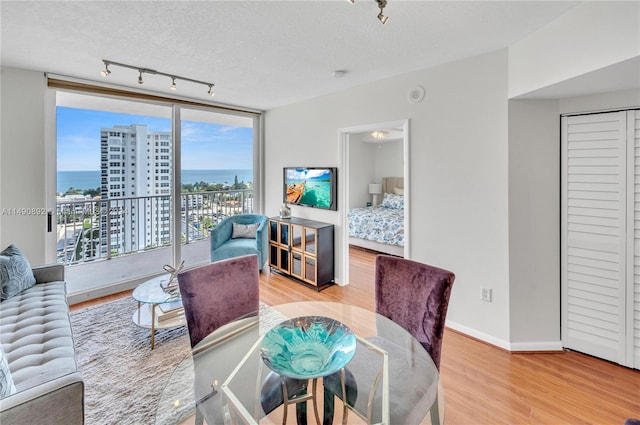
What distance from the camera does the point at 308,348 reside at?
1465mm

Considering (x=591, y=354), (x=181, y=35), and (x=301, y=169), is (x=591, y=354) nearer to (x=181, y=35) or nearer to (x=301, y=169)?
(x=301, y=169)

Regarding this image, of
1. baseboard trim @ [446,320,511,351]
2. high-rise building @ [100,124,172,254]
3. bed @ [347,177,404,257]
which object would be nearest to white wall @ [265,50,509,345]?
baseboard trim @ [446,320,511,351]

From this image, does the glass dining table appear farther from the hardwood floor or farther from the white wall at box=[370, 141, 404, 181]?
the white wall at box=[370, 141, 404, 181]

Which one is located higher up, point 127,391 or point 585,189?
point 585,189

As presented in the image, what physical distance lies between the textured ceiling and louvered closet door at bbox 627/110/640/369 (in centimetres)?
104

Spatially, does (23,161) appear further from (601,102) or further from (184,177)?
(601,102)

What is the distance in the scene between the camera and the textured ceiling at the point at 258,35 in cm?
184

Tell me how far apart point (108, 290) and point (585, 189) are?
5.10 metres

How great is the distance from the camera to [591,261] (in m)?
2.30

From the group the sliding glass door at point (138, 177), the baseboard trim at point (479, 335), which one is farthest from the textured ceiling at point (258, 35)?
the baseboard trim at point (479, 335)

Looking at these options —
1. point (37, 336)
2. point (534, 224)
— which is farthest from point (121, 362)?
point (534, 224)

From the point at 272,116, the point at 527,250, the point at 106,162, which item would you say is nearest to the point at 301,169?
the point at 272,116

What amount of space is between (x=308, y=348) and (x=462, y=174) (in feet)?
6.95

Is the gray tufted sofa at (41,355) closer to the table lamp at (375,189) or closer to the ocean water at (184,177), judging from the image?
the ocean water at (184,177)
